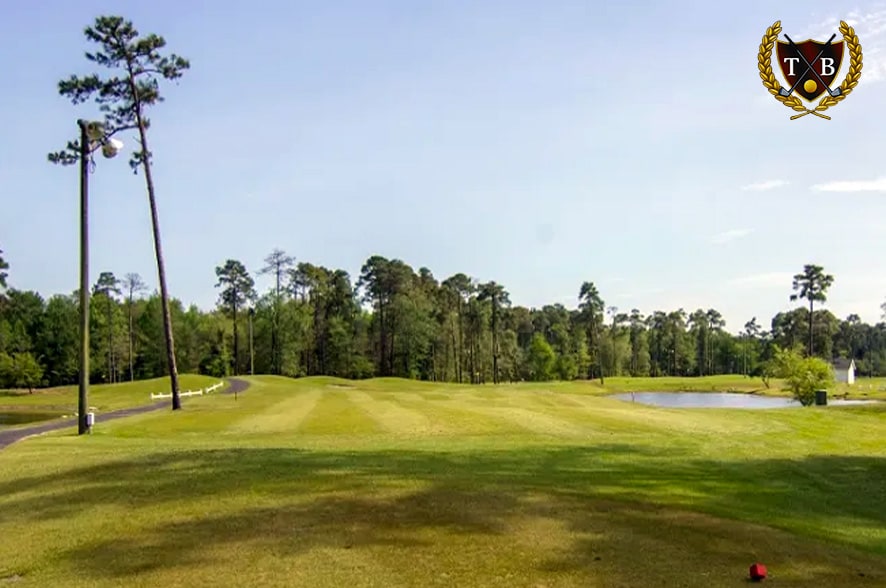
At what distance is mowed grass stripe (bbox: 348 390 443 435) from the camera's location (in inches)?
920

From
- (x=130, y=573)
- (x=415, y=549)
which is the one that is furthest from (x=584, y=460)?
(x=130, y=573)

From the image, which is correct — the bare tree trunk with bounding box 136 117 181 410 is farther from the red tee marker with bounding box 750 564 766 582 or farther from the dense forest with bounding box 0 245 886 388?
the dense forest with bounding box 0 245 886 388

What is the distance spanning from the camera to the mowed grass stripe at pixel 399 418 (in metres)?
23.4

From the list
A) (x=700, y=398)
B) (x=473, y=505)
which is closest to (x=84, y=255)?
(x=473, y=505)

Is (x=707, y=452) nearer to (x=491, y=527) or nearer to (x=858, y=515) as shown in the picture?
(x=858, y=515)

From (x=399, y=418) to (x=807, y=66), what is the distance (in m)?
18.4

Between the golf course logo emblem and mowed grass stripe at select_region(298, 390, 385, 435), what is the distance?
16501mm

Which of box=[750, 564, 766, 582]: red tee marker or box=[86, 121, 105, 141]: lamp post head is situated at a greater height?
box=[86, 121, 105, 141]: lamp post head

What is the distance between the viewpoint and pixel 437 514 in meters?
9.12

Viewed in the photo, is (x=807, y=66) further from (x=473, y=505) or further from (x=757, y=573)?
(x=757, y=573)

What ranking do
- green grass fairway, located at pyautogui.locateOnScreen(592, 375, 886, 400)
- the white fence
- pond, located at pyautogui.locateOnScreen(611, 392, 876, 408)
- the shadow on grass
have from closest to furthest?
the shadow on grass < the white fence < pond, located at pyautogui.locateOnScreen(611, 392, 876, 408) < green grass fairway, located at pyautogui.locateOnScreen(592, 375, 886, 400)

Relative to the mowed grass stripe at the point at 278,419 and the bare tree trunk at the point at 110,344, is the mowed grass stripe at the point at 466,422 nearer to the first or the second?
the mowed grass stripe at the point at 278,419

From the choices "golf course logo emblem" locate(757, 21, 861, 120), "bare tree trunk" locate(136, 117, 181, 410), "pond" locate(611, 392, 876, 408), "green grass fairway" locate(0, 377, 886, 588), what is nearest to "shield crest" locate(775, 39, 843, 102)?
"golf course logo emblem" locate(757, 21, 861, 120)

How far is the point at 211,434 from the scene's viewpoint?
22516 millimetres
